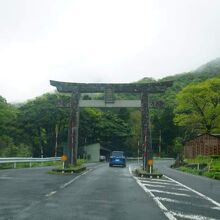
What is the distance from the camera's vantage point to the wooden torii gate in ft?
103

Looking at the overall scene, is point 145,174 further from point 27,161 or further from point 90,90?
point 27,161

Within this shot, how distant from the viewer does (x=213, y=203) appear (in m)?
12.2

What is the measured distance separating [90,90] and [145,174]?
390 inches

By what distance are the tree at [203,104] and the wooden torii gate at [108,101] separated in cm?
3345

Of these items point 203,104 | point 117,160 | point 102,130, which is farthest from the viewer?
point 102,130

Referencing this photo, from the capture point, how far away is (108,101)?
1339 inches

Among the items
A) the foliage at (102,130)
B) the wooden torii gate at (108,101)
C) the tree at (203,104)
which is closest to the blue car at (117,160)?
the wooden torii gate at (108,101)

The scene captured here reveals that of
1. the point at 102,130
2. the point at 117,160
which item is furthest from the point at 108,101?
the point at 102,130

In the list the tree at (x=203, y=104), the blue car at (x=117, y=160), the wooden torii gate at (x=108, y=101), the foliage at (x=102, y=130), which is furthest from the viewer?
the foliage at (x=102, y=130)

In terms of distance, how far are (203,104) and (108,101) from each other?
115ft

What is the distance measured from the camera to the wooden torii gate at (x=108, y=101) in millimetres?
31484

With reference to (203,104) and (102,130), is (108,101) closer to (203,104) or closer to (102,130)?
(203,104)

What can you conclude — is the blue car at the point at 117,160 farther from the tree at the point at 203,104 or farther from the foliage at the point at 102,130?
the foliage at the point at 102,130

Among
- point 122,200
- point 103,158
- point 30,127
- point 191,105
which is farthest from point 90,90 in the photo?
point 103,158
